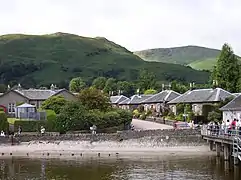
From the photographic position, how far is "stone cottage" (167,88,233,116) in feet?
253

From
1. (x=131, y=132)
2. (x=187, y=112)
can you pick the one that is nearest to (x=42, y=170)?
(x=131, y=132)

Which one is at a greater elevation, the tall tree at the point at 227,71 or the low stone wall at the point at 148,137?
the tall tree at the point at 227,71

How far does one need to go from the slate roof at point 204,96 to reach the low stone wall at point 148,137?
19.6 meters

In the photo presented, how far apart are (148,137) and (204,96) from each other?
24.2m

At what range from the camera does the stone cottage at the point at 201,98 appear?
7706 centimetres

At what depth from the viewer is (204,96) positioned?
80438 mm

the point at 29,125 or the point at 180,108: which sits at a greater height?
the point at 180,108

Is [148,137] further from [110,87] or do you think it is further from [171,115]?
[110,87]

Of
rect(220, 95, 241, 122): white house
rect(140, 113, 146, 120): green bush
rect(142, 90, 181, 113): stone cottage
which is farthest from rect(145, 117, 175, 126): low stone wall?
rect(220, 95, 241, 122): white house

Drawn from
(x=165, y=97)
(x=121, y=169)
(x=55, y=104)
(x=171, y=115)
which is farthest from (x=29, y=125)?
(x=165, y=97)

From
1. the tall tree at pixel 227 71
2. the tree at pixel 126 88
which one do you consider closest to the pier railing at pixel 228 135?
Result: the tall tree at pixel 227 71

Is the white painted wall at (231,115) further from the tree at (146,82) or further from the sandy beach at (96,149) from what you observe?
the tree at (146,82)

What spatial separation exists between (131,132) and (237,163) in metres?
18.0

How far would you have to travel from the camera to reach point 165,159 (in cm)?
5116
